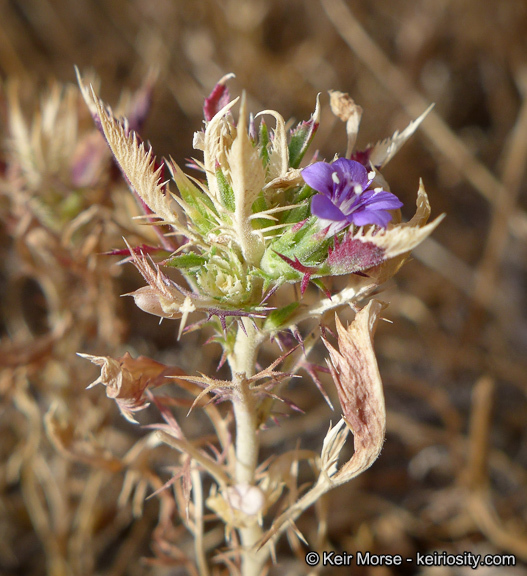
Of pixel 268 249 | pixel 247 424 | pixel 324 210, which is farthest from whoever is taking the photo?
pixel 247 424

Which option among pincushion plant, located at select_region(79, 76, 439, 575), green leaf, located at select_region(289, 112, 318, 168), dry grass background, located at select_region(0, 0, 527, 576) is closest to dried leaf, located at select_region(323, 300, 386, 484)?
pincushion plant, located at select_region(79, 76, 439, 575)

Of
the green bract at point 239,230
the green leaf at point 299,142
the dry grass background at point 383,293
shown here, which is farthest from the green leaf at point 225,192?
the dry grass background at point 383,293

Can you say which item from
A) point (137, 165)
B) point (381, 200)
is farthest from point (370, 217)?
point (137, 165)

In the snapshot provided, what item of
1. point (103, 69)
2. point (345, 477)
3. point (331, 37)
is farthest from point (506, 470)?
point (103, 69)

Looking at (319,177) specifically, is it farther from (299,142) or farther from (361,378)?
(361,378)

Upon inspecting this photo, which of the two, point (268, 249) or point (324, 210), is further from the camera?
point (268, 249)

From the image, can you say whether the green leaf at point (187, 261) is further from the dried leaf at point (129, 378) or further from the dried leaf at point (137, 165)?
the dried leaf at point (129, 378)
